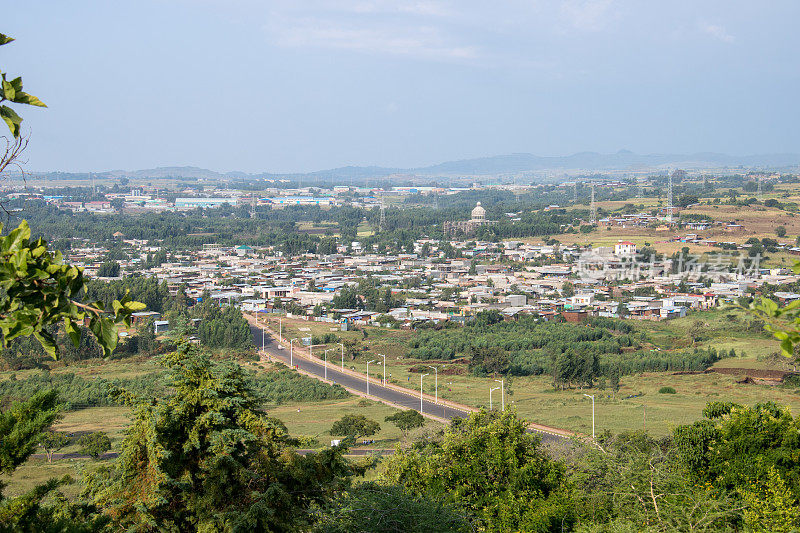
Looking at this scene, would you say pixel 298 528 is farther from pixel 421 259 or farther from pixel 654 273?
pixel 421 259

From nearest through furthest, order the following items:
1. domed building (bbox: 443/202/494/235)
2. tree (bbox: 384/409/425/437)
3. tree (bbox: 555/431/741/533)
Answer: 1. tree (bbox: 555/431/741/533)
2. tree (bbox: 384/409/425/437)
3. domed building (bbox: 443/202/494/235)

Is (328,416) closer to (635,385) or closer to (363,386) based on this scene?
(363,386)

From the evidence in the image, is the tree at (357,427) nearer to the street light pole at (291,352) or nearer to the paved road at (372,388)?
the paved road at (372,388)

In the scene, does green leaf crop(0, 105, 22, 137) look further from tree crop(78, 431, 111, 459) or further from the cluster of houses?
the cluster of houses

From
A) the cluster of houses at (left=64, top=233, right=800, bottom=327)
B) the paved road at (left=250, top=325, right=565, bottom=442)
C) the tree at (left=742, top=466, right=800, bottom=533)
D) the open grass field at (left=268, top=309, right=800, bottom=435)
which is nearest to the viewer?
the tree at (left=742, top=466, right=800, bottom=533)

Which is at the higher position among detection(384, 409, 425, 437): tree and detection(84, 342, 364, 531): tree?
detection(84, 342, 364, 531): tree

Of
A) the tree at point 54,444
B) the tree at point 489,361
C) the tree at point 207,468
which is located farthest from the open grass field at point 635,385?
the tree at point 54,444

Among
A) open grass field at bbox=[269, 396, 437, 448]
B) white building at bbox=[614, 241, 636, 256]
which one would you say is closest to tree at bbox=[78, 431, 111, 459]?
open grass field at bbox=[269, 396, 437, 448]

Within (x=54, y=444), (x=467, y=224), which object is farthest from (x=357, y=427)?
(x=467, y=224)
